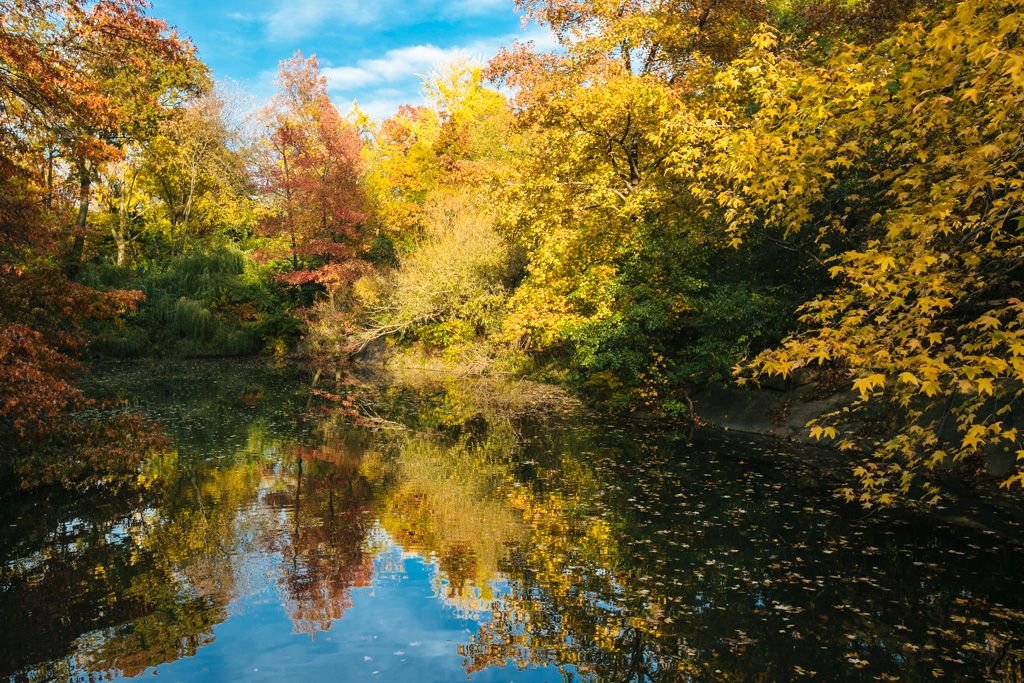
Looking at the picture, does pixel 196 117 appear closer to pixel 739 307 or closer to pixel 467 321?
pixel 467 321

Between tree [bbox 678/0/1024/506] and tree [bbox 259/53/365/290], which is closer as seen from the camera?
tree [bbox 678/0/1024/506]

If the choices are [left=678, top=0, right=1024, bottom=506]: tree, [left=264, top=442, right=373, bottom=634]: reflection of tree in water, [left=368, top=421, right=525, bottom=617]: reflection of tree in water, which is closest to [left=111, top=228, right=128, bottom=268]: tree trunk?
[left=368, top=421, right=525, bottom=617]: reflection of tree in water

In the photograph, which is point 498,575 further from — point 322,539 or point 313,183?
point 313,183

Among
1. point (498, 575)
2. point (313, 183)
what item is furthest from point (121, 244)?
point (498, 575)

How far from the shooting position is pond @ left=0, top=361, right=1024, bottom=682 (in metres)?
6.73

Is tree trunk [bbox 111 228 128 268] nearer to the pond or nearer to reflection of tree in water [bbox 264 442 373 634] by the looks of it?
the pond

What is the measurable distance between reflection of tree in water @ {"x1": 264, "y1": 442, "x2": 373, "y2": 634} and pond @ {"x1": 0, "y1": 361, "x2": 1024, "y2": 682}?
47mm

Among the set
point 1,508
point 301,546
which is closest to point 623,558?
point 301,546

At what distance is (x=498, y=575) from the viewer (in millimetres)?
8742

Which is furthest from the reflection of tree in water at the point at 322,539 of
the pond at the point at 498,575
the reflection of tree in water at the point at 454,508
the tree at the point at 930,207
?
the tree at the point at 930,207

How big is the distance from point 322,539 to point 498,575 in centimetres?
289

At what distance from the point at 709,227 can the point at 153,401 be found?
18197mm

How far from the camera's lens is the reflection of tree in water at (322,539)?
801 centimetres

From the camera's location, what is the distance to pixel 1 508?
11.4m
